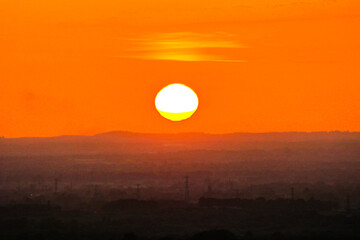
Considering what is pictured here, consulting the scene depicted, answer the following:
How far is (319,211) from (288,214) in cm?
550

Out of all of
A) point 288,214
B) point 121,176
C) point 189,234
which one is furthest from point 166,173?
point 189,234

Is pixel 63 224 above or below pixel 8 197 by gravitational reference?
below

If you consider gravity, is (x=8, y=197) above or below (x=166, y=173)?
below

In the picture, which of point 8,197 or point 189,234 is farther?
point 8,197

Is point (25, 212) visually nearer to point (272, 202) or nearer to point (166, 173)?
point (272, 202)

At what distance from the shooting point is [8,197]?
94.3 metres

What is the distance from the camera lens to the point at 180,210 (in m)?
76.2

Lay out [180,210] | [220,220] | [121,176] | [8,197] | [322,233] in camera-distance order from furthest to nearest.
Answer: [121,176], [8,197], [180,210], [220,220], [322,233]

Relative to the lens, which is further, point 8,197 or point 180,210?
point 8,197

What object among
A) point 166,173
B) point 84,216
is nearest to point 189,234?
point 84,216

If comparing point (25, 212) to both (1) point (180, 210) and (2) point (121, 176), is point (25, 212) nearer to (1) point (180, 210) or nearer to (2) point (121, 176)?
(1) point (180, 210)

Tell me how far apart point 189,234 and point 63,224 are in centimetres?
1162

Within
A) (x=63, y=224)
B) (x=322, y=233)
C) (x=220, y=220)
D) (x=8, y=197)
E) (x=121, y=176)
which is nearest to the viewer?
(x=322, y=233)

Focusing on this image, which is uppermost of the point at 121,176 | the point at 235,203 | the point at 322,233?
the point at 121,176
